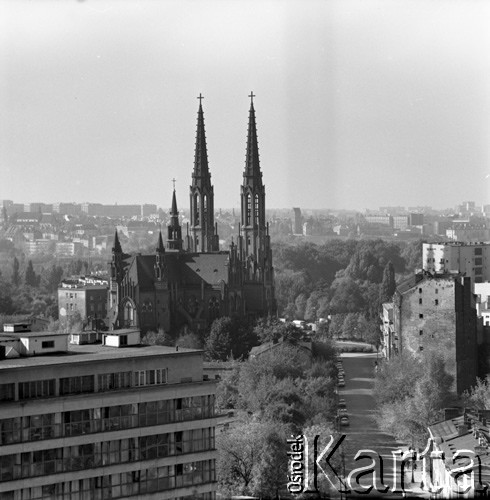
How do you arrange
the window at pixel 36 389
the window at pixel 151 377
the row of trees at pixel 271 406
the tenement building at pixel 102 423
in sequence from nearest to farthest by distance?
the tenement building at pixel 102 423 → the window at pixel 36 389 → the window at pixel 151 377 → the row of trees at pixel 271 406

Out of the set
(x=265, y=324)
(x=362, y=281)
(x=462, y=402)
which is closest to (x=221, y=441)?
(x=462, y=402)

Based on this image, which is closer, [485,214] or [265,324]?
[265,324]

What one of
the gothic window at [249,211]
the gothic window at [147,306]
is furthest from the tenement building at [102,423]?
the gothic window at [249,211]

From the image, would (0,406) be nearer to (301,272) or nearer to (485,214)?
(301,272)

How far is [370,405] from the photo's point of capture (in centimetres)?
7019

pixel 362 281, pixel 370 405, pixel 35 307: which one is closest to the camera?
pixel 370 405

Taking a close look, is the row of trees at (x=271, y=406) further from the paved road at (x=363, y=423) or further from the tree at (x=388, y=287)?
the tree at (x=388, y=287)

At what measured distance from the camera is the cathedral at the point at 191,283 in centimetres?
9106

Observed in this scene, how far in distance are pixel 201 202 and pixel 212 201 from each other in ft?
1.92

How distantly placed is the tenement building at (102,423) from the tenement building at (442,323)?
3360cm

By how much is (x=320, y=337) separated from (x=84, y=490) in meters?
55.0

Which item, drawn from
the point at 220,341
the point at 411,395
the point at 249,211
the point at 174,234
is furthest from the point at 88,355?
the point at 249,211

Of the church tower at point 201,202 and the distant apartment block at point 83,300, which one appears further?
the distant apartment block at point 83,300

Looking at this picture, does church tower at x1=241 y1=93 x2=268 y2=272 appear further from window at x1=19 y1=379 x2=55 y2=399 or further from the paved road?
window at x1=19 y1=379 x2=55 y2=399
